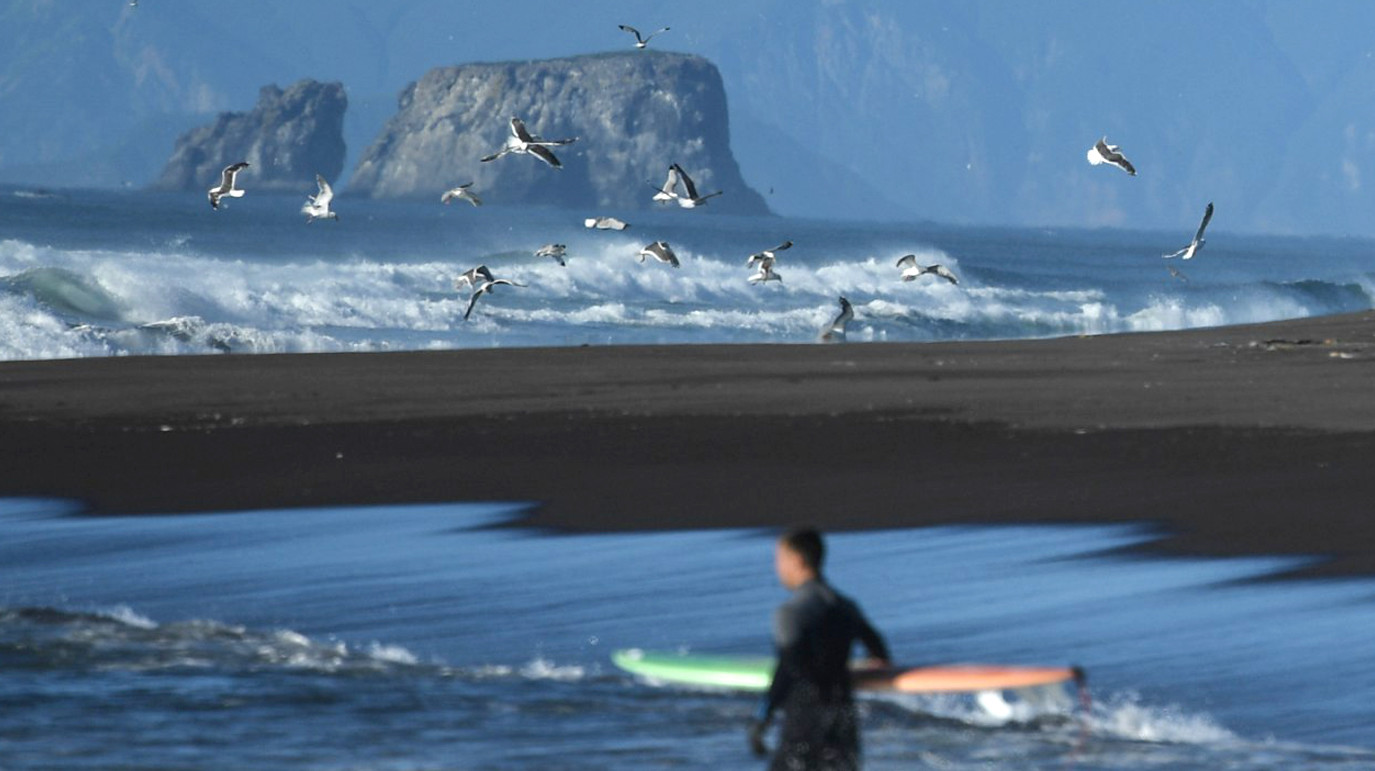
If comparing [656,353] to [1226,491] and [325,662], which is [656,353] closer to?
[1226,491]

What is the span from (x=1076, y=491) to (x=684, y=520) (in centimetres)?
261

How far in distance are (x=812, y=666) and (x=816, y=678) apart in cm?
5

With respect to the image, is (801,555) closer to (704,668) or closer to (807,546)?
(807,546)

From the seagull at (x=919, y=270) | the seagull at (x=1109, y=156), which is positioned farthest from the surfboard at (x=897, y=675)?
the seagull at (x=919, y=270)

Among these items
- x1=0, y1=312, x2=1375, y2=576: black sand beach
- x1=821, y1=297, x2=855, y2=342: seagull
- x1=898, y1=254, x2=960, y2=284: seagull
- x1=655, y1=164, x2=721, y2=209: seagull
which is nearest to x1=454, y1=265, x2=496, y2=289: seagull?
x1=655, y1=164, x2=721, y2=209: seagull

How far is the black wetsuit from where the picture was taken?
6805mm

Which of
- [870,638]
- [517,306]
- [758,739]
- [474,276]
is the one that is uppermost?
[517,306]

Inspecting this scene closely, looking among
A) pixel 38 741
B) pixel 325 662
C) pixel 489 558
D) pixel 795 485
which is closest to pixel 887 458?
pixel 795 485

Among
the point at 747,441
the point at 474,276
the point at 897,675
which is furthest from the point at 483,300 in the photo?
the point at 897,675

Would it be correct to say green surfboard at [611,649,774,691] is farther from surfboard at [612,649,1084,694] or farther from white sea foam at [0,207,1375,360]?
white sea foam at [0,207,1375,360]

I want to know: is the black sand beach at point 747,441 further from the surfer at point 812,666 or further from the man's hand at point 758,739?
the man's hand at point 758,739

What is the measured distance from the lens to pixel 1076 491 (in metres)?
14.7

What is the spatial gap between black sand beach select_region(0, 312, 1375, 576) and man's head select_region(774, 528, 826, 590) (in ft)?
17.5

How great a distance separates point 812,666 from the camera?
6.84 meters
